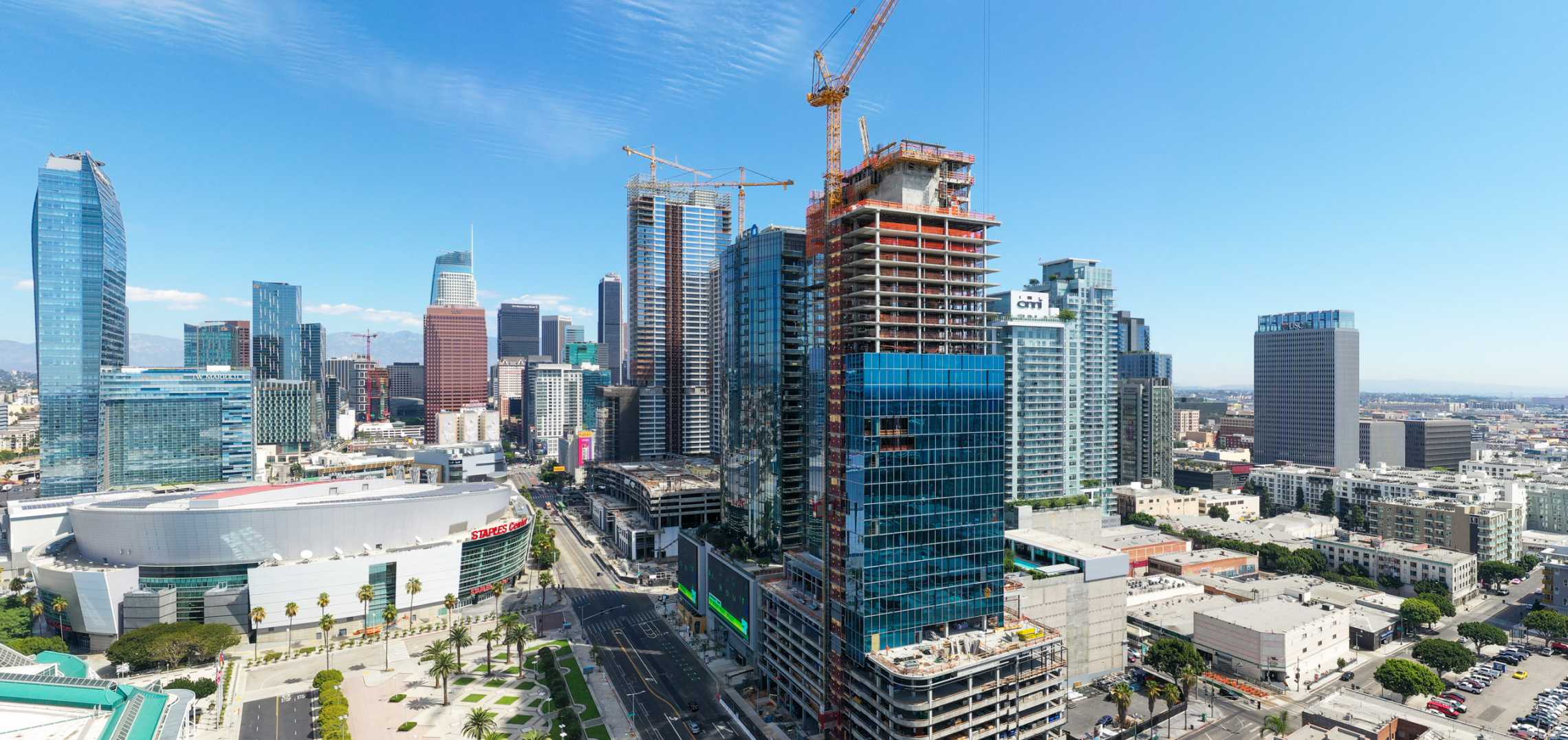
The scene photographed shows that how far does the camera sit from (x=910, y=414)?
92.4 m

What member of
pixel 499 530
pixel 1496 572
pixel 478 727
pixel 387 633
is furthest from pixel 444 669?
pixel 1496 572

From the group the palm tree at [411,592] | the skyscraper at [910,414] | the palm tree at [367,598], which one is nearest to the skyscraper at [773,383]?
the skyscraper at [910,414]

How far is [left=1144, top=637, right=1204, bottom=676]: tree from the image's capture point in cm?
11331

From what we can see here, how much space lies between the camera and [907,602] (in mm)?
92062

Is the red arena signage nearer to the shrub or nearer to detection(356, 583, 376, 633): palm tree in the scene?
detection(356, 583, 376, 633): palm tree

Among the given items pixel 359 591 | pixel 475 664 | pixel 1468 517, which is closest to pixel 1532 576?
pixel 1468 517

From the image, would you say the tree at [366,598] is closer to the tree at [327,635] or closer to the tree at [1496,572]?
the tree at [327,635]

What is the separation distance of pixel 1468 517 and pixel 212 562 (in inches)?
10909

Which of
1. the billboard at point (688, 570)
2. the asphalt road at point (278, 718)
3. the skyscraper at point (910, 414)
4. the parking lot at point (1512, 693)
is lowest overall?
the asphalt road at point (278, 718)

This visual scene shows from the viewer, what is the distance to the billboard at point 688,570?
478 ft

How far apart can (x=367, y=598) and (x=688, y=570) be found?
2387 inches

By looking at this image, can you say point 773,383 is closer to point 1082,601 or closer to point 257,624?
point 1082,601

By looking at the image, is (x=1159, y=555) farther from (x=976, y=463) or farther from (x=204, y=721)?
(x=204, y=721)

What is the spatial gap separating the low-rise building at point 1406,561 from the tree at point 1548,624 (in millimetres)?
24309
